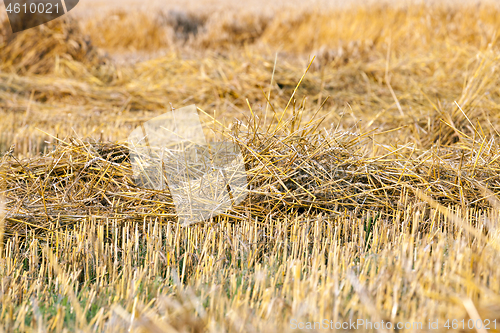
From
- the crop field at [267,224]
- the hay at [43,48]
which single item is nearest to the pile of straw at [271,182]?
the crop field at [267,224]

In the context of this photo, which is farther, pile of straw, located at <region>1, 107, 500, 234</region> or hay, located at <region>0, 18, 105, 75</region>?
hay, located at <region>0, 18, 105, 75</region>

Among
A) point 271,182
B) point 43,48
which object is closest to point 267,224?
point 271,182

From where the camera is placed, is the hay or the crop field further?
the hay

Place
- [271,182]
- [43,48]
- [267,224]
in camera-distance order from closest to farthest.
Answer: [267,224] → [271,182] → [43,48]

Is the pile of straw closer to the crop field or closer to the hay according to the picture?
the crop field

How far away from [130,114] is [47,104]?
1058 mm

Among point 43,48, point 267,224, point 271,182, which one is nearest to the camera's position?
point 267,224

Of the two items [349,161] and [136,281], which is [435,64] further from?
[136,281]

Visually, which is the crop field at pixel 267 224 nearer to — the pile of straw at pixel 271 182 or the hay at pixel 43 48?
the pile of straw at pixel 271 182

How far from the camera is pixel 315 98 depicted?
399cm

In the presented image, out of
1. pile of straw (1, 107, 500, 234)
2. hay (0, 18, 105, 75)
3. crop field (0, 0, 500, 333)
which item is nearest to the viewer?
crop field (0, 0, 500, 333)

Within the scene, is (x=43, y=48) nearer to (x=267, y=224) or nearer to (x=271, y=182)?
(x=271, y=182)

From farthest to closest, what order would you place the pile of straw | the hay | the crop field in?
the hay, the pile of straw, the crop field

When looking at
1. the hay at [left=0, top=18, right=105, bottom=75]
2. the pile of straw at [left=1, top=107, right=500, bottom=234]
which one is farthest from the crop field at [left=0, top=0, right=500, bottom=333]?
the hay at [left=0, top=18, right=105, bottom=75]
